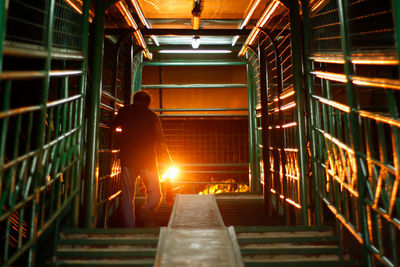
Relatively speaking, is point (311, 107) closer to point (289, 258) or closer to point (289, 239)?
point (289, 239)

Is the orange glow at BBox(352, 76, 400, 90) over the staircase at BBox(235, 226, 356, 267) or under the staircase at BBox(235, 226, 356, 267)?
over

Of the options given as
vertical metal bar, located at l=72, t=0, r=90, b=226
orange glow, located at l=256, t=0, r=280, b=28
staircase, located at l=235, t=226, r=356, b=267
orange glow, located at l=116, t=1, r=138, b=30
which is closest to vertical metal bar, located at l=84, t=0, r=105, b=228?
vertical metal bar, located at l=72, t=0, r=90, b=226

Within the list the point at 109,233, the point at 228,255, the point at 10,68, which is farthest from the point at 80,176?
the point at 228,255

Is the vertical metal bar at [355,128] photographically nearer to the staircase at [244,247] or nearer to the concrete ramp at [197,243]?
the staircase at [244,247]

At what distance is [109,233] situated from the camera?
248 centimetres

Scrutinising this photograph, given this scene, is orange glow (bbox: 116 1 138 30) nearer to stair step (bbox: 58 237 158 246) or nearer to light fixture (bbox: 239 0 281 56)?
light fixture (bbox: 239 0 281 56)

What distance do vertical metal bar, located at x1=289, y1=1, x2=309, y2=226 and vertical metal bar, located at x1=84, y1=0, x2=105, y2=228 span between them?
2.29m

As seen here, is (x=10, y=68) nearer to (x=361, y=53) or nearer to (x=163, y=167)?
(x=361, y=53)

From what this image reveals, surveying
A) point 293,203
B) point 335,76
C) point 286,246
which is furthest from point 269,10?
point 286,246

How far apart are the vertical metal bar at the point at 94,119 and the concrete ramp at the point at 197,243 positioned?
0.92 metres

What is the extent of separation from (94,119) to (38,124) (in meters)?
1.07

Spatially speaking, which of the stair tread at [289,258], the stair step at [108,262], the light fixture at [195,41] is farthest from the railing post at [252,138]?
the stair step at [108,262]

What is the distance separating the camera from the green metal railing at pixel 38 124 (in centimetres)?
166

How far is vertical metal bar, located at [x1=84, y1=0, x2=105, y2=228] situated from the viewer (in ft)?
9.62
